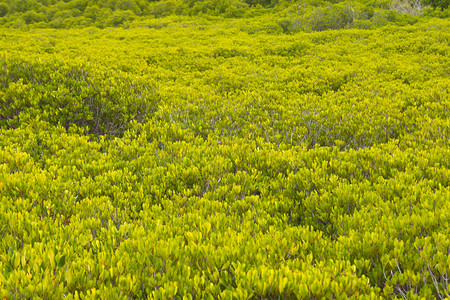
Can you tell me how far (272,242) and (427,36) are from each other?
21.7 meters

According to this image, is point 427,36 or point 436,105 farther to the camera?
point 427,36

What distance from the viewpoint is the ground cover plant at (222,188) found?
2500 millimetres

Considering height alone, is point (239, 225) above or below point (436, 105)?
below

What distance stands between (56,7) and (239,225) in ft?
191

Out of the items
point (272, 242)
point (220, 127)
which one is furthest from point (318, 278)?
point (220, 127)

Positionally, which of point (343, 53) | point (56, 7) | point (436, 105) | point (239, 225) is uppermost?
point (56, 7)

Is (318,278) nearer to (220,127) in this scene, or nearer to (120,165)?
(120,165)

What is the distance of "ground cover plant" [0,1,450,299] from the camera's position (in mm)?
2500

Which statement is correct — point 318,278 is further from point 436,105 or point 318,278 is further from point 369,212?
point 436,105

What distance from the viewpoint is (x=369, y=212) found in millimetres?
3584

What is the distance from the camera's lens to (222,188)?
4422mm

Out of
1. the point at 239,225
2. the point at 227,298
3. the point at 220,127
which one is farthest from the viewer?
the point at 220,127

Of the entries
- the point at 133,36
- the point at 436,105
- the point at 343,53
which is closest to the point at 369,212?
the point at 436,105

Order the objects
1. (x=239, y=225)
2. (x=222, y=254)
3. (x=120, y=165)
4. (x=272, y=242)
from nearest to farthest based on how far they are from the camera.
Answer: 1. (x=222, y=254)
2. (x=272, y=242)
3. (x=239, y=225)
4. (x=120, y=165)
